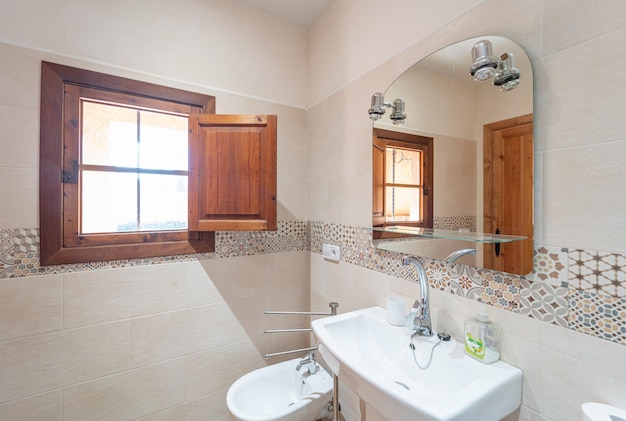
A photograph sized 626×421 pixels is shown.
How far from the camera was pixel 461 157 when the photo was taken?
96 cm

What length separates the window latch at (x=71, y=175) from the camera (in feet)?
4.00

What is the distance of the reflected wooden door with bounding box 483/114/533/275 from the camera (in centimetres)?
75

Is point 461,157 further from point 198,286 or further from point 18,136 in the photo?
point 18,136

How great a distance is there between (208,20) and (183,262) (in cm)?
141

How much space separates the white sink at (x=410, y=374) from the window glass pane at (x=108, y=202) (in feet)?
3.79

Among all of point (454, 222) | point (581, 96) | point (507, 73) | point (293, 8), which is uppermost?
point (293, 8)

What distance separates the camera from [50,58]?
3.88ft

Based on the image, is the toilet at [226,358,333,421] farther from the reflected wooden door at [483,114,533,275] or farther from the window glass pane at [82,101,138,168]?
the window glass pane at [82,101,138,168]

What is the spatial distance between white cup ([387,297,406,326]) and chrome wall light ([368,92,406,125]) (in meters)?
0.78

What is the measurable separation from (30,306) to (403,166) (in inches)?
69.4

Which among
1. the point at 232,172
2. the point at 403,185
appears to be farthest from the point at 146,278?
the point at 403,185

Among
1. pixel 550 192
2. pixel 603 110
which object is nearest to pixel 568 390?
pixel 550 192

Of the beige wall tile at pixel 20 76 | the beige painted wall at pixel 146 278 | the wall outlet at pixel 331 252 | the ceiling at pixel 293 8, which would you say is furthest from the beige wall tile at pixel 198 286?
the ceiling at pixel 293 8

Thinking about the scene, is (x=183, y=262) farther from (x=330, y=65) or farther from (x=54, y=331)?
(x=330, y=65)
